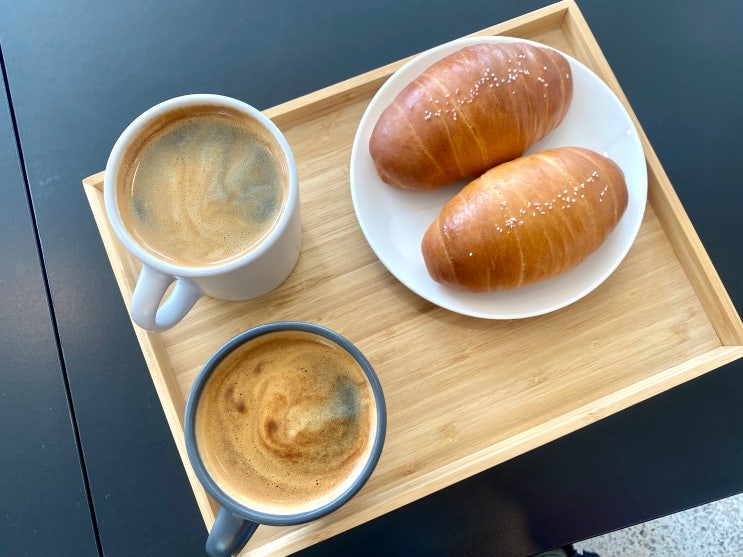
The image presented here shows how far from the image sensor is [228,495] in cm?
57

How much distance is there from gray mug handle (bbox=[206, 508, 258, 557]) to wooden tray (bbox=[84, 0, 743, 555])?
0.38ft

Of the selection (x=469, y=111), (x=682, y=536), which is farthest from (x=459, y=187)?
(x=682, y=536)

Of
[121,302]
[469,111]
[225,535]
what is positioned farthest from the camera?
[121,302]

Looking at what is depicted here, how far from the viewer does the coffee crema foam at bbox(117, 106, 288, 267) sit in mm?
586

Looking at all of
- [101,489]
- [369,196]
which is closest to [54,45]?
[369,196]

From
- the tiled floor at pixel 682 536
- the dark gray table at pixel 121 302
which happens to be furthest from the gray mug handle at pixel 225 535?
the tiled floor at pixel 682 536

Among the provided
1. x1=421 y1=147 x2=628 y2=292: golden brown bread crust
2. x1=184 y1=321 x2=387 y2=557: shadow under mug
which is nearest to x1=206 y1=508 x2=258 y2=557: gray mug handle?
x1=184 y1=321 x2=387 y2=557: shadow under mug

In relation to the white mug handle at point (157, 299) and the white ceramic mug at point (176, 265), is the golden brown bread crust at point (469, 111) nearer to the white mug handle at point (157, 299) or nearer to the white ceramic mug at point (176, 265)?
the white ceramic mug at point (176, 265)

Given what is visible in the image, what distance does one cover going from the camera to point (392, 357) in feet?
2.35

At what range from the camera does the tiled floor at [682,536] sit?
112cm

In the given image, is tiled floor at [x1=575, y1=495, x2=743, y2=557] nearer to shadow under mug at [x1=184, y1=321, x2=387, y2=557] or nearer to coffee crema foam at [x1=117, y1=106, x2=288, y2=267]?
shadow under mug at [x1=184, y1=321, x2=387, y2=557]

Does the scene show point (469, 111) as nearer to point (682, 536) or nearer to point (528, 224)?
point (528, 224)

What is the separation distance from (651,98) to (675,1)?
15cm

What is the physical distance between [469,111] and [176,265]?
1.22 ft
